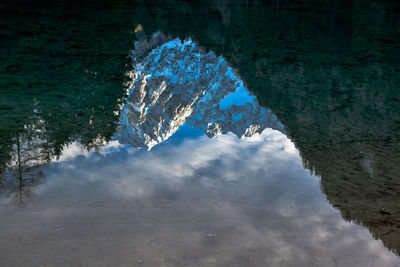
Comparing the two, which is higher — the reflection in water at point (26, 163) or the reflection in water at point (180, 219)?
the reflection in water at point (26, 163)

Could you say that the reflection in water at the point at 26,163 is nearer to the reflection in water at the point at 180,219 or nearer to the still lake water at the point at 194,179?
the still lake water at the point at 194,179

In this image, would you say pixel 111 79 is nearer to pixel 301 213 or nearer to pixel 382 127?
pixel 382 127

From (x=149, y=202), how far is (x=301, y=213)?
11.6 feet

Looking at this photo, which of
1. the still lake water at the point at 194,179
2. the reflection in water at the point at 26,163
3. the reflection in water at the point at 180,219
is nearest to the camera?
the reflection in water at the point at 180,219

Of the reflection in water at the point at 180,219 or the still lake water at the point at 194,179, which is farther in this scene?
the still lake water at the point at 194,179

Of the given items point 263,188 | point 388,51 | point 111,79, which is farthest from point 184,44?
point 263,188

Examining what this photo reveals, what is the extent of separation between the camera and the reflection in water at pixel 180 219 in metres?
8.32

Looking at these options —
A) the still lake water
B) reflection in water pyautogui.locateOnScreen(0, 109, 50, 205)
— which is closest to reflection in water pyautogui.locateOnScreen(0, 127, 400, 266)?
the still lake water

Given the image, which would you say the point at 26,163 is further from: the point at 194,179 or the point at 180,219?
the point at 180,219

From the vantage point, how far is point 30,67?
29.2 meters

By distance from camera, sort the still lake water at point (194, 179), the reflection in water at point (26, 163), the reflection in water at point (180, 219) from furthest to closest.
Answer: the reflection in water at point (26, 163)
the still lake water at point (194, 179)
the reflection in water at point (180, 219)

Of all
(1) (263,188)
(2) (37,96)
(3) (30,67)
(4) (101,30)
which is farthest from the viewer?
(4) (101,30)

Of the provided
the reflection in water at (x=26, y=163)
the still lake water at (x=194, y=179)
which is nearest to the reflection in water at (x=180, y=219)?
the still lake water at (x=194, y=179)

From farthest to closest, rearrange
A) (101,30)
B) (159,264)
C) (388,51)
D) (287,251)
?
(101,30) → (388,51) → (287,251) → (159,264)
